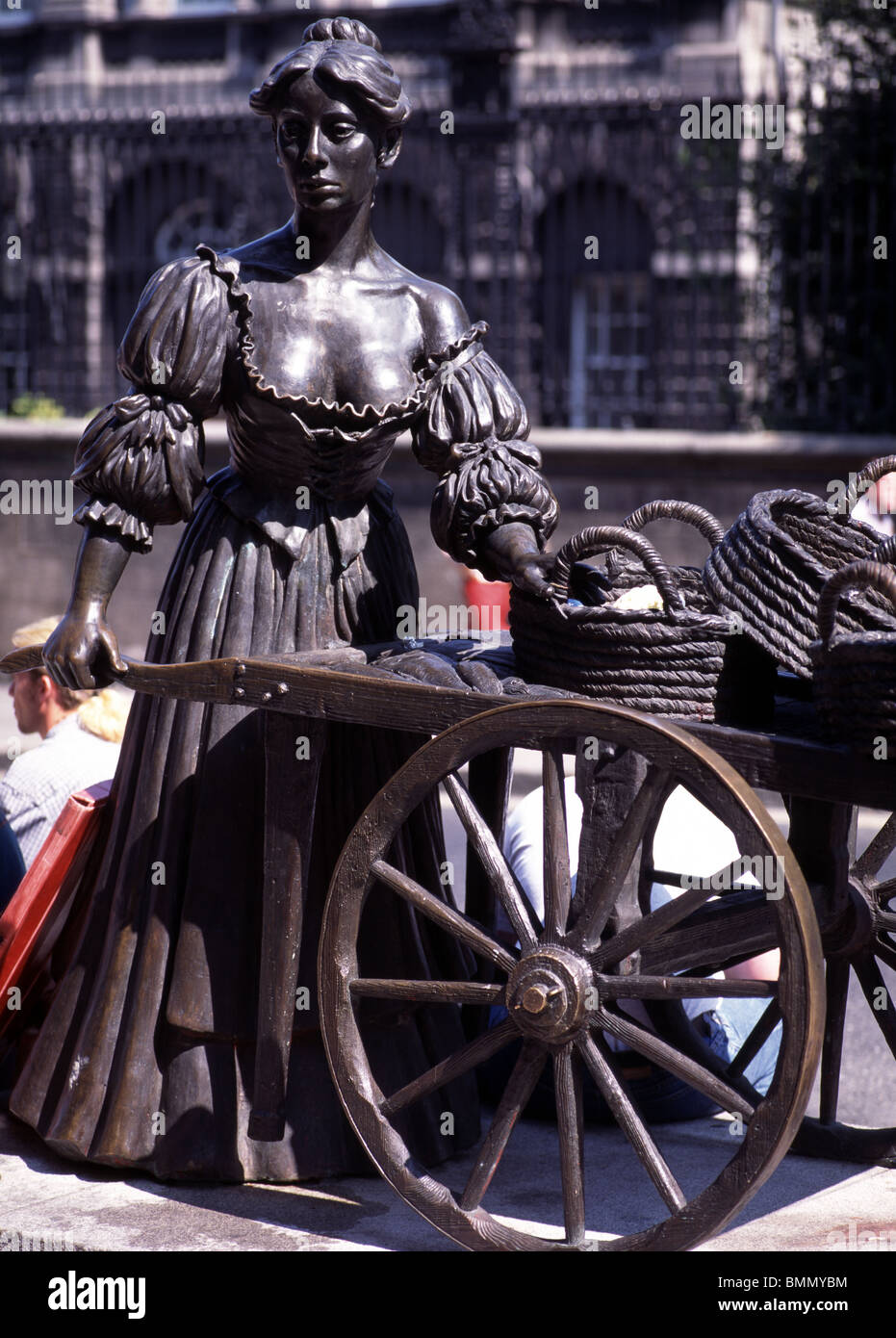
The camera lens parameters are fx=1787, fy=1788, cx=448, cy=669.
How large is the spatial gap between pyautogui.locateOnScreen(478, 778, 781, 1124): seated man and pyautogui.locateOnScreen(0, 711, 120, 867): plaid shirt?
3.62 feet

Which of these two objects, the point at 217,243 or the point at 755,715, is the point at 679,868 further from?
the point at 217,243

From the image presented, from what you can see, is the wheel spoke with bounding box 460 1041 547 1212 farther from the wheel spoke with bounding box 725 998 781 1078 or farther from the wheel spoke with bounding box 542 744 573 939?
the wheel spoke with bounding box 725 998 781 1078

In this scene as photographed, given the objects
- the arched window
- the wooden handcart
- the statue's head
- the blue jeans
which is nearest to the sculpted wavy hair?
the statue's head

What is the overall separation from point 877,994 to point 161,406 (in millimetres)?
1773

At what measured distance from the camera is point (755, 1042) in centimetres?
368

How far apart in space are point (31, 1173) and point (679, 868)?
1.55m

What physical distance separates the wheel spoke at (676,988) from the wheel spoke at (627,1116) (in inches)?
3.7

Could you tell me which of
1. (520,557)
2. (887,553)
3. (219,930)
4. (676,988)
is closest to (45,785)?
(219,930)

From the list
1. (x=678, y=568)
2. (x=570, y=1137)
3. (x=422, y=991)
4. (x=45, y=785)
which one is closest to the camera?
(x=570, y=1137)

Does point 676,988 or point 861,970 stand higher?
point 676,988

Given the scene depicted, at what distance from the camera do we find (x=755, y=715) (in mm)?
2959

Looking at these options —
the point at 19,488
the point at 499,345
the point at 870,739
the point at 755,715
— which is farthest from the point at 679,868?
the point at 19,488

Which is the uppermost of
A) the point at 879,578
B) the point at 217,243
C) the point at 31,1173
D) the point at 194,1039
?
the point at 217,243

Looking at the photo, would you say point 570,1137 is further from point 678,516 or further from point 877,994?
point 678,516
